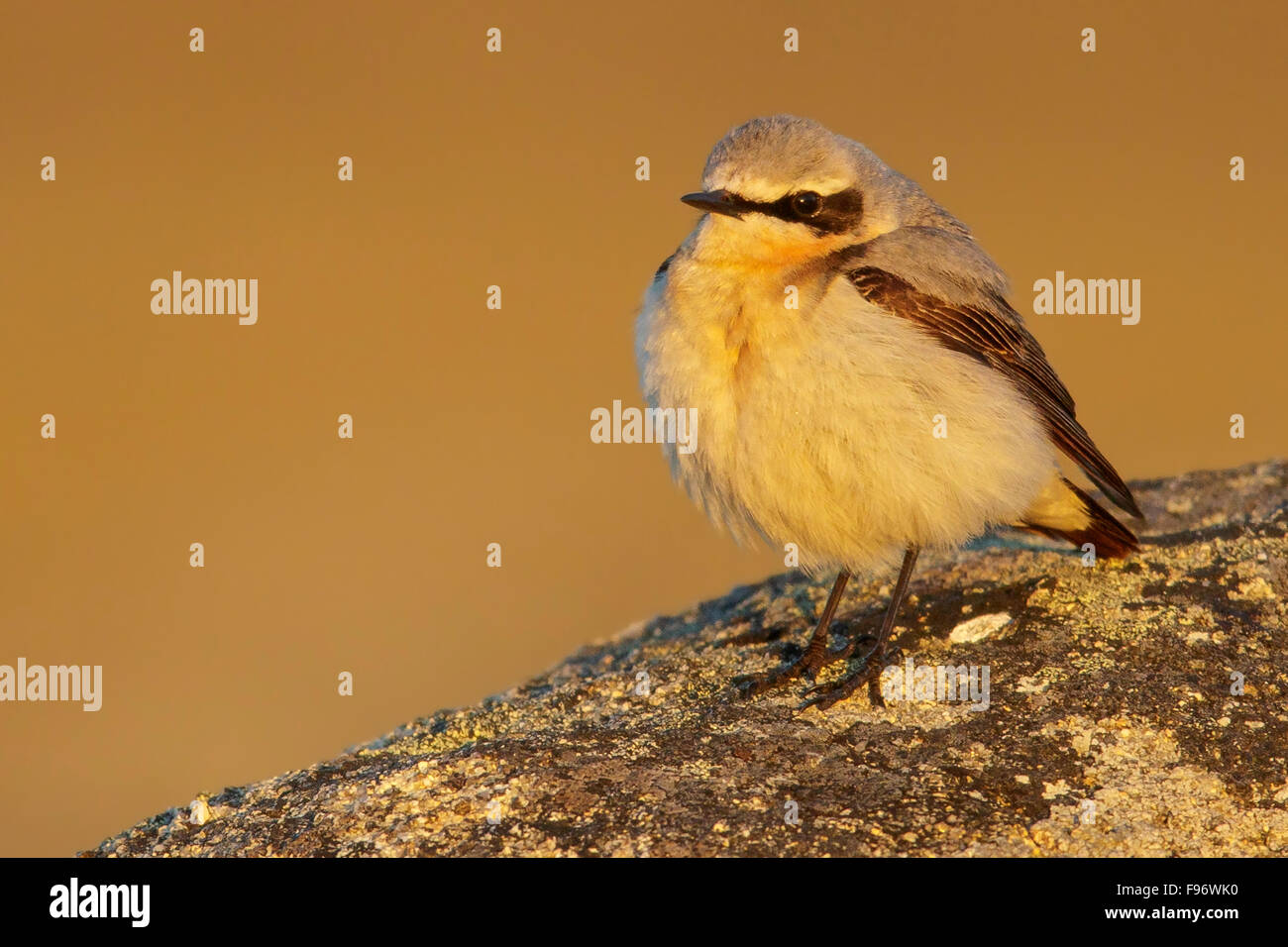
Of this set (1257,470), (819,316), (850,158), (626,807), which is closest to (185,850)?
(626,807)

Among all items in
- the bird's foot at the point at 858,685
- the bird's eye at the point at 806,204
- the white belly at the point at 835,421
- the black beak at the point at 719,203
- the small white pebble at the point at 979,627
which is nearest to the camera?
the bird's foot at the point at 858,685

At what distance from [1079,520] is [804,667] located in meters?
1.51

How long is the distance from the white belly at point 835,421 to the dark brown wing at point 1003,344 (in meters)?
0.11

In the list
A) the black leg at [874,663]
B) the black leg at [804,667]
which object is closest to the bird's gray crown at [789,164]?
the black leg at [874,663]

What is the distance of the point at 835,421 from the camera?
486 centimetres

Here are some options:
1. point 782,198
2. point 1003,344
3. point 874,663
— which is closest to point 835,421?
point 874,663

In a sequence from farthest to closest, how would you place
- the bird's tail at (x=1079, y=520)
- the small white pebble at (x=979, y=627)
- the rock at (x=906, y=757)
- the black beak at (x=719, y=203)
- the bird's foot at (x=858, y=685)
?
the bird's tail at (x=1079, y=520), the black beak at (x=719, y=203), the small white pebble at (x=979, y=627), the bird's foot at (x=858, y=685), the rock at (x=906, y=757)

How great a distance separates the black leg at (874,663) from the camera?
4.67 metres

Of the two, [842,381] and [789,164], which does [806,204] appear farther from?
[842,381]

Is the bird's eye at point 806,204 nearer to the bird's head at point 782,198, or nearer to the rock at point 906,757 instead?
the bird's head at point 782,198

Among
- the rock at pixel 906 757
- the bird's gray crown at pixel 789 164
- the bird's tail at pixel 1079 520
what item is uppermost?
the bird's gray crown at pixel 789 164

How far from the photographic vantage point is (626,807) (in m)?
3.81
